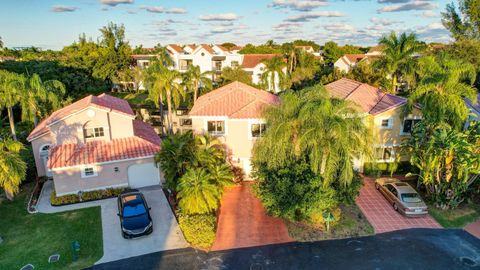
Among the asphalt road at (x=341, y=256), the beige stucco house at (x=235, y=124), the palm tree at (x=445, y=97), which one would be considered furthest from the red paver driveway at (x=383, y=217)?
the beige stucco house at (x=235, y=124)

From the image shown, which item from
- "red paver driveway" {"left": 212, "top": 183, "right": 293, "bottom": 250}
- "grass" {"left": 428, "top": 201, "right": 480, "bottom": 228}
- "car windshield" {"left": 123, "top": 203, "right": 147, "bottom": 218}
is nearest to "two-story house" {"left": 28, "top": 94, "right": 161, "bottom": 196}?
"car windshield" {"left": 123, "top": 203, "right": 147, "bottom": 218}

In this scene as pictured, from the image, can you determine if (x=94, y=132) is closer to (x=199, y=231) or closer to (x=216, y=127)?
(x=216, y=127)

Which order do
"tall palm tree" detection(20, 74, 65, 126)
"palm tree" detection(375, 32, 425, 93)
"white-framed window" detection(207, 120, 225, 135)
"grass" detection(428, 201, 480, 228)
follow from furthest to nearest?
"palm tree" detection(375, 32, 425, 93) → "tall palm tree" detection(20, 74, 65, 126) → "white-framed window" detection(207, 120, 225, 135) → "grass" detection(428, 201, 480, 228)

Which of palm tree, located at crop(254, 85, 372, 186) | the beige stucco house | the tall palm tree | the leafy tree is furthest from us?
the leafy tree

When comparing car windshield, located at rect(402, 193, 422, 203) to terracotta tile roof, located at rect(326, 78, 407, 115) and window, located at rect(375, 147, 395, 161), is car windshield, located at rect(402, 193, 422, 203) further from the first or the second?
terracotta tile roof, located at rect(326, 78, 407, 115)

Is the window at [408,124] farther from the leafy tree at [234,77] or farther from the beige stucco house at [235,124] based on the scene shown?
the leafy tree at [234,77]

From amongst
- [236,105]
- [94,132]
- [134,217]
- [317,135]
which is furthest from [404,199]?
[94,132]

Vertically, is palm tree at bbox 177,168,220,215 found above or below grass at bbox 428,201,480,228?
above

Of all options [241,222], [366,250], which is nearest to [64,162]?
[241,222]
